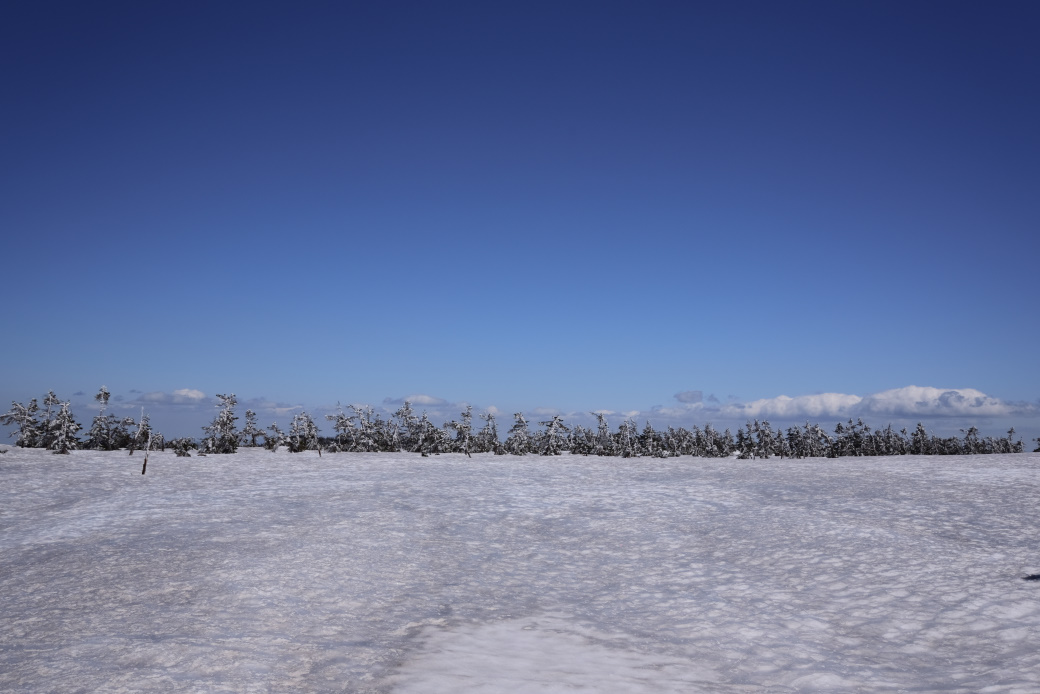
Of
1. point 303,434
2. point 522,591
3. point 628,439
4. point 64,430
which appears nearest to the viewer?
point 522,591

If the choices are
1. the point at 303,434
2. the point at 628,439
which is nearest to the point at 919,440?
the point at 628,439

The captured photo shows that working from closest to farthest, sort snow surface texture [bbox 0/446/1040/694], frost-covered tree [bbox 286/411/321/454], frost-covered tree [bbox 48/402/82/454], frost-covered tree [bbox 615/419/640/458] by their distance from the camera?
snow surface texture [bbox 0/446/1040/694] → frost-covered tree [bbox 48/402/82/454] → frost-covered tree [bbox 286/411/321/454] → frost-covered tree [bbox 615/419/640/458]

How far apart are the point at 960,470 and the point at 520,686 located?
39.3 meters

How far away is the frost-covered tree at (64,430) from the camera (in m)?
49.7

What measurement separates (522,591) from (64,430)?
52.8 metres

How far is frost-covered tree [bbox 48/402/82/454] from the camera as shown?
1957 inches

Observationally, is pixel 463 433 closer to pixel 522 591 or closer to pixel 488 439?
pixel 488 439

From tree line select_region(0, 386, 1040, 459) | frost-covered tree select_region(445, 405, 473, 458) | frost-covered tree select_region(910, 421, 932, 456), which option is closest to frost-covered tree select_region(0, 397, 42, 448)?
tree line select_region(0, 386, 1040, 459)

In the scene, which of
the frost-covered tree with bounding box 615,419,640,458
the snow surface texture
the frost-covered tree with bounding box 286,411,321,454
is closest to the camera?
the snow surface texture

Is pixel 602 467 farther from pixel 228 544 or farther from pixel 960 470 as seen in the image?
pixel 228 544

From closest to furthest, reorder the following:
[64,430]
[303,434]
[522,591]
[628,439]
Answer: [522,591]
[64,430]
[303,434]
[628,439]

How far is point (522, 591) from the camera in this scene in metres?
15.7

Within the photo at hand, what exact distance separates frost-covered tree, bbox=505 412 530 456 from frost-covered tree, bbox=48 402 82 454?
5018cm

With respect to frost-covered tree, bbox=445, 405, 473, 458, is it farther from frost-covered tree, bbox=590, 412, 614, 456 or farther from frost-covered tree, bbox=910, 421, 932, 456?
frost-covered tree, bbox=910, 421, 932, 456
